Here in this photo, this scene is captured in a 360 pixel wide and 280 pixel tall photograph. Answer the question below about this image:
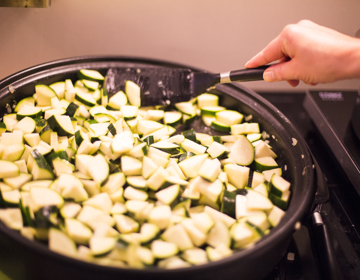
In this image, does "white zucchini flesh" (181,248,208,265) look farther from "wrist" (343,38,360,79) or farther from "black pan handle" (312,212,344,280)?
"wrist" (343,38,360,79)

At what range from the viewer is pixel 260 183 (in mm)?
1326

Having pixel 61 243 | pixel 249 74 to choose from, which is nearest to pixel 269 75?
pixel 249 74

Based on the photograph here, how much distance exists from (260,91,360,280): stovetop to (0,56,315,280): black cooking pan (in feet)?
0.63

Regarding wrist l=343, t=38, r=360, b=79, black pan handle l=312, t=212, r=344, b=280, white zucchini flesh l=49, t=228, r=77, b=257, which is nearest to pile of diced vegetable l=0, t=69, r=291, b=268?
white zucchini flesh l=49, t=228, r=77, b=257

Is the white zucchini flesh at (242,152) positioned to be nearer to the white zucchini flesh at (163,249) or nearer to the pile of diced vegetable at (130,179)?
the pile of diced vegetable at (130,179)

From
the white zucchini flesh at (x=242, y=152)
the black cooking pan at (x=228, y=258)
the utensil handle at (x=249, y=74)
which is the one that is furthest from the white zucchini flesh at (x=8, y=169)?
the utensil handle at (x=249, y=74)

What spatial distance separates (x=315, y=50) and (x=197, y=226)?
73 centimetres

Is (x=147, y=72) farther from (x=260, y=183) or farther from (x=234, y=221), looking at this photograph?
(x=234, y=221)

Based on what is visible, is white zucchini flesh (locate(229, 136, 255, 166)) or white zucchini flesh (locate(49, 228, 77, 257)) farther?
white zucchini flesh (locate(229, 136, 255, 166))

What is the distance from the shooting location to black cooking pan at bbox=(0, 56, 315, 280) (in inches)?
32.7

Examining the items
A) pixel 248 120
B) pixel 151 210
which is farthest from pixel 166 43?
pixel 151 210

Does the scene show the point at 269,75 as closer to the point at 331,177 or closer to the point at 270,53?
the point at 270,53

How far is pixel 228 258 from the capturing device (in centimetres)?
87

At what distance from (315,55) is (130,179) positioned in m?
0.79
